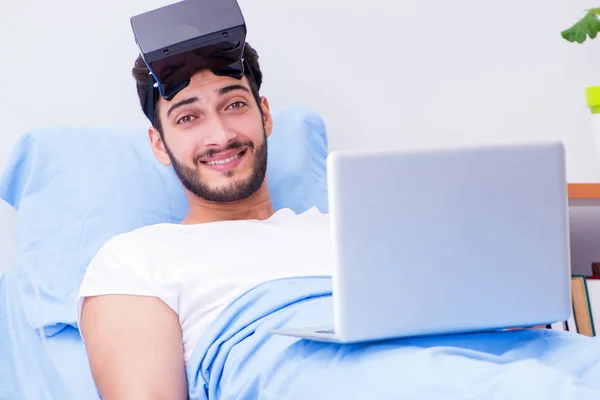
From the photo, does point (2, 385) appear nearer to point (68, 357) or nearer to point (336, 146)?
point (68, 357)

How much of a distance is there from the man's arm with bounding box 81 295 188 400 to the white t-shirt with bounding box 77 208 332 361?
22 mm

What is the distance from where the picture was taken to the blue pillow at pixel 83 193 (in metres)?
1.53

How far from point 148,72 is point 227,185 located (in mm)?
267

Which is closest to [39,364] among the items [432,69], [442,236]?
[442,236]

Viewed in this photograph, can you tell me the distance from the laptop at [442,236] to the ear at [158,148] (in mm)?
843

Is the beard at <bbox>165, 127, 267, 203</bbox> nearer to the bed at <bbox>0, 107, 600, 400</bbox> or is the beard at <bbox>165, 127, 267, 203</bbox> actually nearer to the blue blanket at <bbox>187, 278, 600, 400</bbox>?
the bed at <bbox>0, 107, 600, 400</bbox>

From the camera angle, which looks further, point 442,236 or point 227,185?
point 227,185

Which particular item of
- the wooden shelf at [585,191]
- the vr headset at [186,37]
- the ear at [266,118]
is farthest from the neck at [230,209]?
the wooden shelf at [585,191]

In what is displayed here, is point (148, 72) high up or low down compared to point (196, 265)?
up

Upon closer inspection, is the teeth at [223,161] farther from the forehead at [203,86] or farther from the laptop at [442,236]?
the laptop at [442,236]

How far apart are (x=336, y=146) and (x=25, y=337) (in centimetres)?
90

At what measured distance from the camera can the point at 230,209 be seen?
5.39 feet

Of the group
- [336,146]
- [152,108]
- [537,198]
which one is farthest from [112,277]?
[336,146]

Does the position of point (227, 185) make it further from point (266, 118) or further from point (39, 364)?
point (39, 364)
